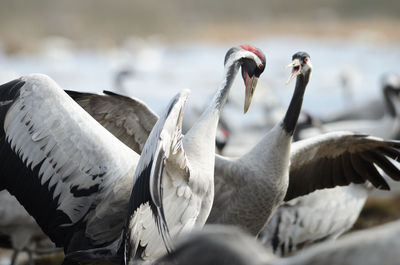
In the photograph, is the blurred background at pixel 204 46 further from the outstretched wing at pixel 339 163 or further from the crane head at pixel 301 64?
the crane head at pixel 301 64

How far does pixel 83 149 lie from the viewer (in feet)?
12.8

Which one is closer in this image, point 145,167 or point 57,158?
point 145,167

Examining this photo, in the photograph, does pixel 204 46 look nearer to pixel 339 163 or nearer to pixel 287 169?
pixel 339 163

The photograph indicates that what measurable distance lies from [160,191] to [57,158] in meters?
0.82

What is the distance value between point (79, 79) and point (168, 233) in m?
14.3

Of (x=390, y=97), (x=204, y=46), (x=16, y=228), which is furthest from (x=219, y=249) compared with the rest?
(x=204, y=46)

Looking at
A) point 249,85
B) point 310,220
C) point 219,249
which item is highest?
point 249,85

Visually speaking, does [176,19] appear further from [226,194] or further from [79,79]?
[226,194]

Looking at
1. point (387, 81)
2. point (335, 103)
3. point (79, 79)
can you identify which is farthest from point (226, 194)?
point (79, 79)

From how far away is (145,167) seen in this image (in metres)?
3.44

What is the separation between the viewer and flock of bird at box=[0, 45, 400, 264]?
364 centimetres

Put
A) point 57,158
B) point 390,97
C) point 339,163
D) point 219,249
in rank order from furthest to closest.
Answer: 1. point 390,97
2. point 339,163
3. point 57,158
4. point 219,249

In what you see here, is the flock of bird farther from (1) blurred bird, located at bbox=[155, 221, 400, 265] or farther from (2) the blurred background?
(2) the blurred background

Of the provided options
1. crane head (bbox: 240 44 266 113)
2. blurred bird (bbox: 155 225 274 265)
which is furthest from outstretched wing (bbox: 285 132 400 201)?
blurred bird (bbox: 155 225 274 265)
